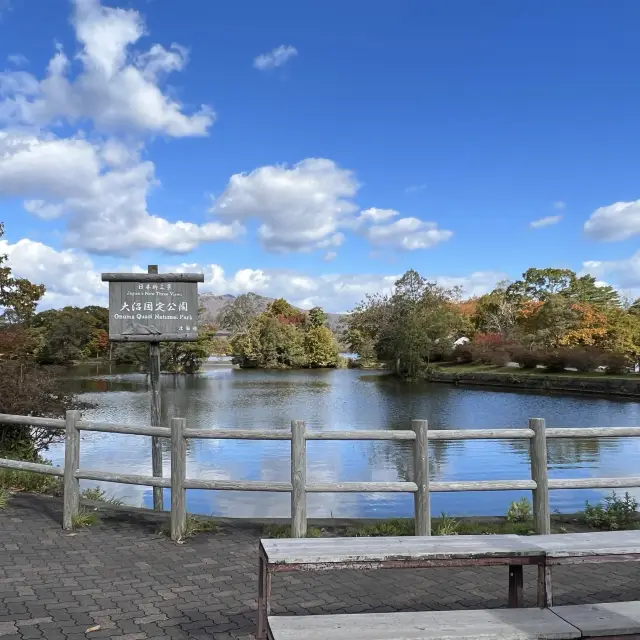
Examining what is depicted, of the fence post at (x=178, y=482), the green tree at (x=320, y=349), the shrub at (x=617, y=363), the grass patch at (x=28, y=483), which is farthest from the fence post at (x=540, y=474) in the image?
the green tree at (x=320, y=349)

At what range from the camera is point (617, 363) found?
3653cm

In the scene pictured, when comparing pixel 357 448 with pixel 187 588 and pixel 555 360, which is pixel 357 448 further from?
pixel 555 360

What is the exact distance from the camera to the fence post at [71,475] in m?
6.03

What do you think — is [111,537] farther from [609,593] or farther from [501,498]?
[501,498]

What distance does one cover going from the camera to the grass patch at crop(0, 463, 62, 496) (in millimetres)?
7660

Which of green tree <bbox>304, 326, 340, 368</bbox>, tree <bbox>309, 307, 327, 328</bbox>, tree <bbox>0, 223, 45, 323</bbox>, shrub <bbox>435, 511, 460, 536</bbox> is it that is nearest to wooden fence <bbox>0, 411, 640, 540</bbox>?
shrub <bbox>435, 511, 460, 536</bbox>

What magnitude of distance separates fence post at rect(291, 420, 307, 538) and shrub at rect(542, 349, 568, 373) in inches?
1501

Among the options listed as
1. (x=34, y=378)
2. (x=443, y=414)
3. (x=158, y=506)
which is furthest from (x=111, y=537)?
(x=443, y=414)

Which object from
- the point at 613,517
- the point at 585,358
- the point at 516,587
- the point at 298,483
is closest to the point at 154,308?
the point at 298,483

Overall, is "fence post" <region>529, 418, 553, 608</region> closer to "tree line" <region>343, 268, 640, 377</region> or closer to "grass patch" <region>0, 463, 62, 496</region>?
"grass patch" <region>0, 463, 62, 496</region>

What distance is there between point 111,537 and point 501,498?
6.07 metres

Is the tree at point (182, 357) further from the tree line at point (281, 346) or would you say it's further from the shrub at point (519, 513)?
the shrub at point (519, 513)

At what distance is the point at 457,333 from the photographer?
59.6m

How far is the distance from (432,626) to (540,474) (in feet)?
10.4
